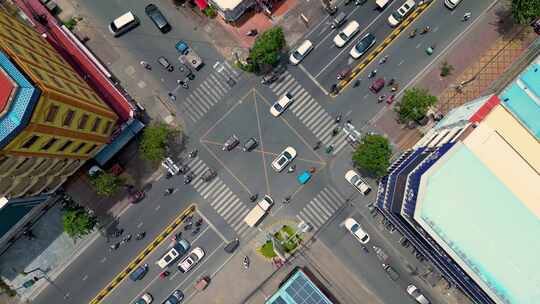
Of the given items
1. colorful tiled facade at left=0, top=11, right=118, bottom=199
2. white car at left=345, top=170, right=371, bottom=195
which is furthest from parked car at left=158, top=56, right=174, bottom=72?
white car at left=345, top=170, right=371, bottom=195

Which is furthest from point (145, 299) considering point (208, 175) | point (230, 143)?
point (230, 143)

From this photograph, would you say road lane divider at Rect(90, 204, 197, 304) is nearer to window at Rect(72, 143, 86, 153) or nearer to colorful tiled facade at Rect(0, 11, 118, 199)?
colorful tiled facade at Rect(0, 11, 118, 199)

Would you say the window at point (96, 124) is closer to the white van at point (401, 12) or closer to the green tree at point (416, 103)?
the green tree at point (416, 103)

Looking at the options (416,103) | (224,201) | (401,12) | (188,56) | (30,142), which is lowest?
(416,103)

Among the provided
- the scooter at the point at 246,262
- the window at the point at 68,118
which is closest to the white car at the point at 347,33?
the scooter at the point at 246,262

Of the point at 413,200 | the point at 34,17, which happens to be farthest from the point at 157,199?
the point at 413,200

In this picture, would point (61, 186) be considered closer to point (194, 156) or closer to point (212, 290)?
point (194, 156)

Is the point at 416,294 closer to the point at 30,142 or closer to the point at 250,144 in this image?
the point at 250,144
